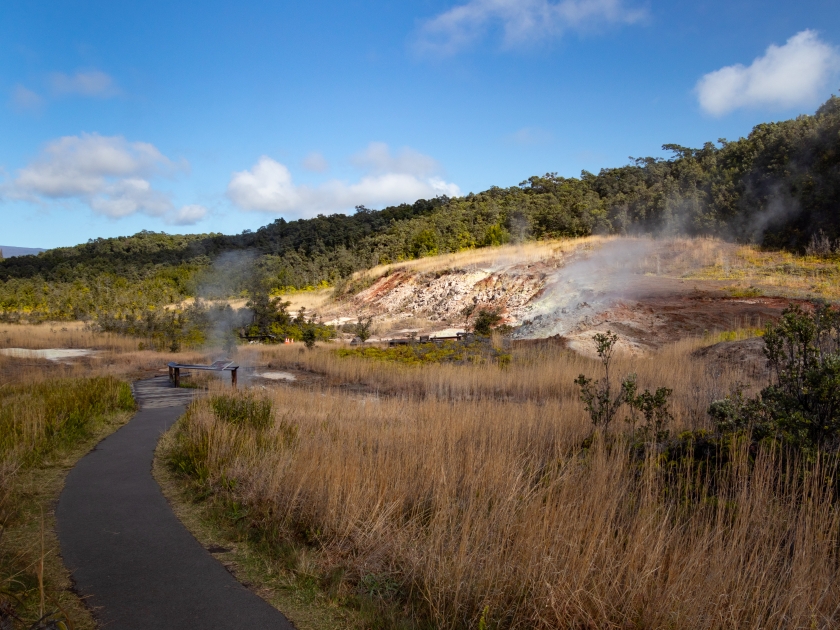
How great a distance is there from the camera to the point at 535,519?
3.78 metres

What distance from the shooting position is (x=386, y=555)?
3910 mm

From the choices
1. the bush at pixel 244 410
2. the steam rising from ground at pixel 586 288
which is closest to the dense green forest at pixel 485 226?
the steam rising from ground at pixel 586 288

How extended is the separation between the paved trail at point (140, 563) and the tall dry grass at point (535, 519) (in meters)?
0.56

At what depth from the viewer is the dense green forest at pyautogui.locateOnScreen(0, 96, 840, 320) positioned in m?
36.2

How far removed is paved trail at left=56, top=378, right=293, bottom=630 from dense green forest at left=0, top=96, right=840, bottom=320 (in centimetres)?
1979

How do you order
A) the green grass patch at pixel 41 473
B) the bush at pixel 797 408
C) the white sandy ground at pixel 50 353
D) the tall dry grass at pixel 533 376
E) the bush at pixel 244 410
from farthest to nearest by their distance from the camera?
the white sandy ground at pixel 50 353
the tall dry grass at pixel 533 376
the bush at pixel 244 410
the bush at pixel 797 408
the green grass patch at pixel 41 473

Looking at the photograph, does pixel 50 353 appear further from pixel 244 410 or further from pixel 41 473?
pixel 41 473

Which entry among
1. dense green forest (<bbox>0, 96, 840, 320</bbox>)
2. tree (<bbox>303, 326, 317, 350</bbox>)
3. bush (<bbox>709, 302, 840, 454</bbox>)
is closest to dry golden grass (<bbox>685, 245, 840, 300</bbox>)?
dense green forest (<bbox>0, 96, 840, 320</bbox>)

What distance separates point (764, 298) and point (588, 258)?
13646 mm

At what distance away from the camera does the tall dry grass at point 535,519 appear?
3068 mm

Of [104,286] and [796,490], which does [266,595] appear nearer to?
[796,490]

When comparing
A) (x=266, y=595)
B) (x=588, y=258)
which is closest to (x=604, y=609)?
(x=266, y=595)

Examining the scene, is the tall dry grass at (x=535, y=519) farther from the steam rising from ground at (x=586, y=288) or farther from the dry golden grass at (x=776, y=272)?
the dry golden grass at (x=776, y=272)

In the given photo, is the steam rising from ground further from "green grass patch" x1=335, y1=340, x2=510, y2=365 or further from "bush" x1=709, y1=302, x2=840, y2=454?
"bush" x1=709, y1=302, x2=840, y2=454
